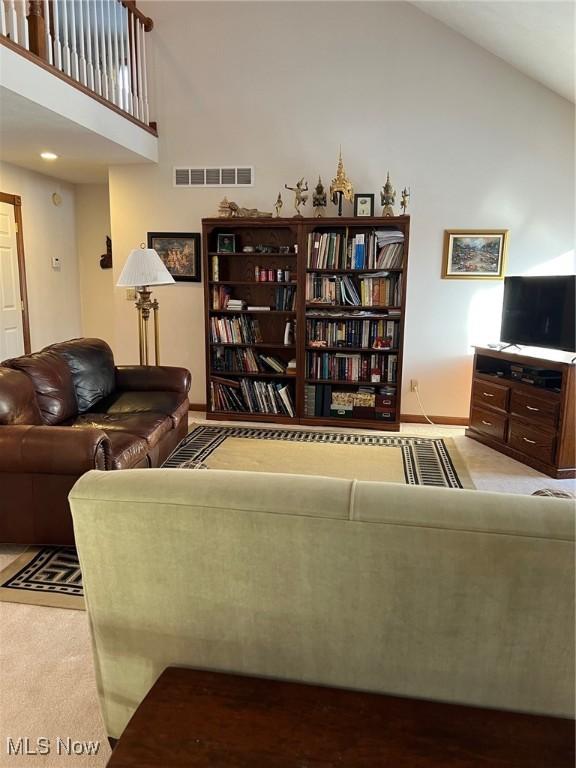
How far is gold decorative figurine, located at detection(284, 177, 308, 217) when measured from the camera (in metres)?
4.45

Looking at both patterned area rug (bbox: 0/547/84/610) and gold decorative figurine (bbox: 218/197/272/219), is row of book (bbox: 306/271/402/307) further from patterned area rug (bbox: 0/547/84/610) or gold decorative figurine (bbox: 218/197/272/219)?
patterned area rug (bbox: 0/547/84/610)

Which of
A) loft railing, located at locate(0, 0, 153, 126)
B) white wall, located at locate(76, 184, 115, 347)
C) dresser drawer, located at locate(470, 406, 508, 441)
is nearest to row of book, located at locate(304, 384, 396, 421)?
dresser drawer, located at locate(470, 406, 508, 441)

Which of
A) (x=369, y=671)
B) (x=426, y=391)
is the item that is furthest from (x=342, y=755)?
(x=426, y=391)

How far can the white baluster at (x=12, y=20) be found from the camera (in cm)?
296

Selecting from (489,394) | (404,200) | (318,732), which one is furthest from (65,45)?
(318,732)

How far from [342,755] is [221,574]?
1.19 ft

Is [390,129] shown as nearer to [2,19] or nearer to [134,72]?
[134,72]

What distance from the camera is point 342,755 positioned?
2.74ft

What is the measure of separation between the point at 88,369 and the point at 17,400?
3.08 ft

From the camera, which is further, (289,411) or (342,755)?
(289,411)

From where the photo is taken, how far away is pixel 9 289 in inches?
197

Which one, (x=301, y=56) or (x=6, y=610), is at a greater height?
(x=301, y=56)

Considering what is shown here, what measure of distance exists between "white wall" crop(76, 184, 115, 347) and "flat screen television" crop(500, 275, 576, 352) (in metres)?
4.23

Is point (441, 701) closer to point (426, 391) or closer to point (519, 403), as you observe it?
point (519, 403)
